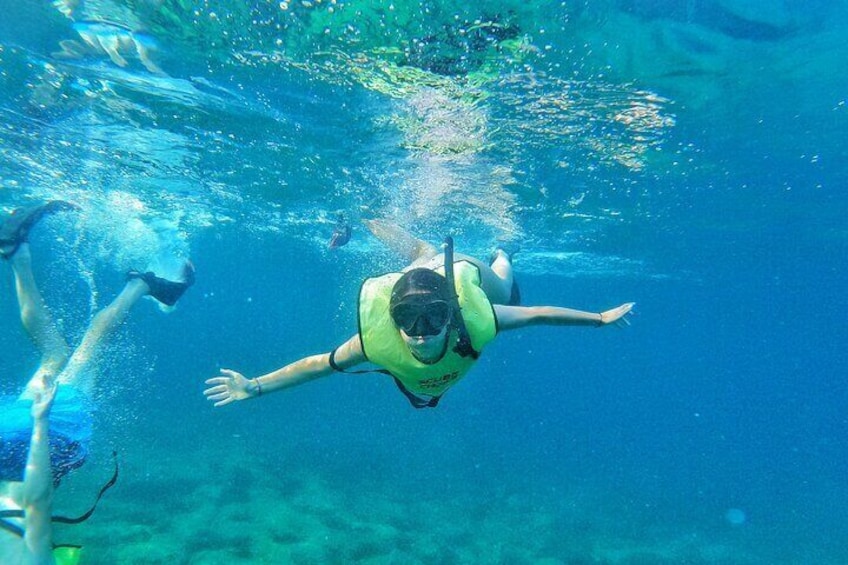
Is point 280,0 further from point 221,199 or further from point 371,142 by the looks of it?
point 221,199

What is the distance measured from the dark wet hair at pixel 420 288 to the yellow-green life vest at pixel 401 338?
0.41 metres

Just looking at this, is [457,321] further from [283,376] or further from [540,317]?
[283,376]

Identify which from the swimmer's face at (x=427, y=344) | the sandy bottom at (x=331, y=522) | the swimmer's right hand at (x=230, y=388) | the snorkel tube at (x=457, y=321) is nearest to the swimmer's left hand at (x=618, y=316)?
the snorkel tube at (x=457, y=321)

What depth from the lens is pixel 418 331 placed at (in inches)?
182

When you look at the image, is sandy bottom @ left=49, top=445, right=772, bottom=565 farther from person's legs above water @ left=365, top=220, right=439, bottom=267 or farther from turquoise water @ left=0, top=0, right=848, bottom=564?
person's legs above water @ left=365, top=220, right=439, bottom=267

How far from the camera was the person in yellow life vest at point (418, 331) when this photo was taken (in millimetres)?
4641

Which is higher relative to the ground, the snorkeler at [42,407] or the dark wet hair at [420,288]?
the dark wet hair at [420,288]

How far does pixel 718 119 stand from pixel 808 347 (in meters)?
86.3

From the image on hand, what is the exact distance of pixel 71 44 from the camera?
1013 centimetres

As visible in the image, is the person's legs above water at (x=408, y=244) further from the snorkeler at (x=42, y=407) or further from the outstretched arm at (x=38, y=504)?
the outstretched arm at (x=38, y=504)

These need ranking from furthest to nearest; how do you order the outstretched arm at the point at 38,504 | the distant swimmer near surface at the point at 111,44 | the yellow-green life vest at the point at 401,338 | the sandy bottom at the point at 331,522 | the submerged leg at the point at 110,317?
the sandy bottom at the point at 331,522, the distant swimmer near surface at the point at 111,44, the submerged leg at the point at 110,317, the yellow-green life vest at the point at 401,338, the outstretched arm at the point at 38,504

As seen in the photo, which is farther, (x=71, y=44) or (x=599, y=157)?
(x=599, y=157)

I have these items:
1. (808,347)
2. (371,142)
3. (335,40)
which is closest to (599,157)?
(371,142)

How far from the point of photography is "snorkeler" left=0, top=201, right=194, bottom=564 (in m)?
4.43
